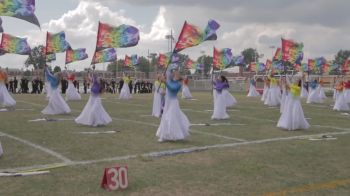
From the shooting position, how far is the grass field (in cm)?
792

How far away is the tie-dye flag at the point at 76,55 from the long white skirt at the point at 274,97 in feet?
49.9

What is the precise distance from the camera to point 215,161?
33.7 feet

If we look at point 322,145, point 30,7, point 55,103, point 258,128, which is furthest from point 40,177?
point 55,103

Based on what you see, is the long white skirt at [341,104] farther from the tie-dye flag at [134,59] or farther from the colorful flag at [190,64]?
the colorful flag at [190,64]

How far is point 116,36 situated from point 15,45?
13.4 meters

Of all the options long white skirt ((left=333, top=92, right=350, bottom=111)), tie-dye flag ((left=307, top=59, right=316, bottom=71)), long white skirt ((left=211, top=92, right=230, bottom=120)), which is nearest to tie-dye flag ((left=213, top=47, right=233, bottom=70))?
long white skirt ((left=333, top=92, right=350, bottom=111))

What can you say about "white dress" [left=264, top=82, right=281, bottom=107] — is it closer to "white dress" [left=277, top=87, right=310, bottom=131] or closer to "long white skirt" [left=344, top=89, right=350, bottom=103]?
"long white skirt" [left=344, top=89, right=350, bottom=103]

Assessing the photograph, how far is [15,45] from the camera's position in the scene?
1205 inches

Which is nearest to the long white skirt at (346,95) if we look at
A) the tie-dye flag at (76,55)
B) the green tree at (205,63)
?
the tie-dye flag at (76,55)

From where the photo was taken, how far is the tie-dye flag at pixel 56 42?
2959 cm

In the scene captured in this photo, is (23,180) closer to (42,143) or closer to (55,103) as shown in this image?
(42,143)

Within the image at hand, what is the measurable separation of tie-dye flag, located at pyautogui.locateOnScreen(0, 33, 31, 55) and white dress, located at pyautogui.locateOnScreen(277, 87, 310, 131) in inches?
790

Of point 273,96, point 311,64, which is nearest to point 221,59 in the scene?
point 273,96

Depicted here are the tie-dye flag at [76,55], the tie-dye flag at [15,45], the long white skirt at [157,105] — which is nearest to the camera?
the long white skirt at [157,105]
